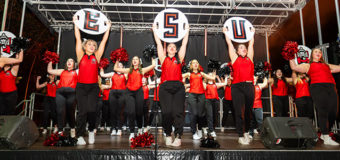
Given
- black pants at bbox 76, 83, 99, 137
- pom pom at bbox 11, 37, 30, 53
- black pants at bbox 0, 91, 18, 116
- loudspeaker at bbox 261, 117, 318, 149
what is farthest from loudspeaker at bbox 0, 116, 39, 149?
loudspeaker at bbox 261, 117, 318, 149

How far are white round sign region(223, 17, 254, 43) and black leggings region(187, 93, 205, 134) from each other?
1.63 meters

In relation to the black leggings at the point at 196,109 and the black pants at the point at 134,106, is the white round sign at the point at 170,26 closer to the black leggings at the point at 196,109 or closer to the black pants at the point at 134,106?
the black pants at the point at 134,106

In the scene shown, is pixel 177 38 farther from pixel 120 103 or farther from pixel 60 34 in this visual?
pixel 60 34

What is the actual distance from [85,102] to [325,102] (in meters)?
4.23

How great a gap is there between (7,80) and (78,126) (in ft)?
6.79

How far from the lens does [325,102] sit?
13.4 ft

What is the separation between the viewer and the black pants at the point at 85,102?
3.76 metres

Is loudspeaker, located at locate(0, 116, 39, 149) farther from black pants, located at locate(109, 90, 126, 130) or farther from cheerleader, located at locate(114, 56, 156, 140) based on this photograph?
black pants, located at locate(109, 90, 126, 130)

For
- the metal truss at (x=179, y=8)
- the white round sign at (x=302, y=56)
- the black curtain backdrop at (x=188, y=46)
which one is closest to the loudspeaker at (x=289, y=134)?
the white round sign at (x=302, y=56)

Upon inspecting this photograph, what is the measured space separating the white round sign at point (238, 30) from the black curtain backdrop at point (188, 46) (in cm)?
577

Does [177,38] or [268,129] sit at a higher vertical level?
[177,38]

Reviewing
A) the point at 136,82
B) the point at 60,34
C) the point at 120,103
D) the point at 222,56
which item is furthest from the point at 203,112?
the point at 60,34

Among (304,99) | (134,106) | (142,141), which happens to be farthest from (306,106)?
(142,141)

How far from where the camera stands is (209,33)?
1083 centimetres
